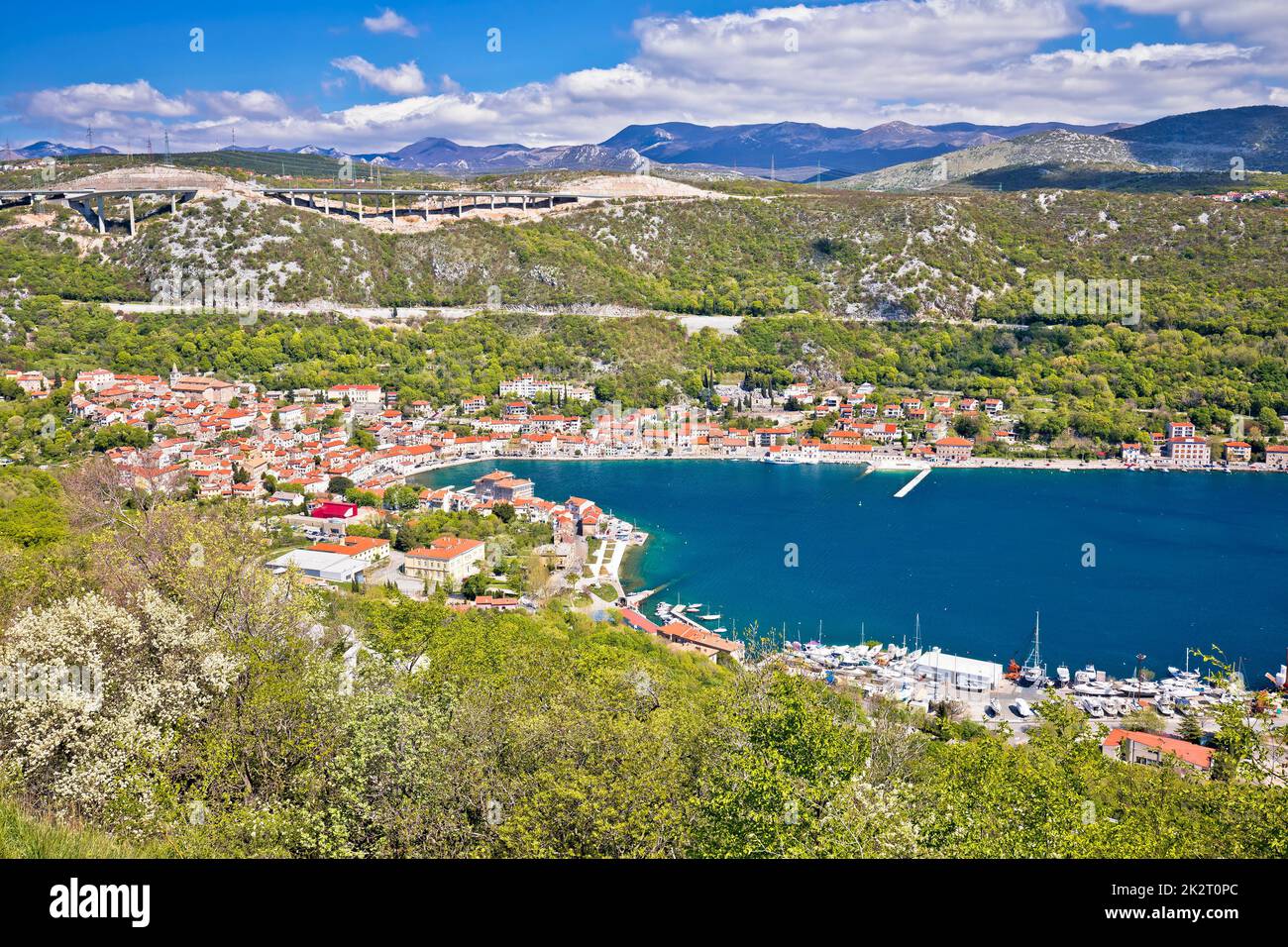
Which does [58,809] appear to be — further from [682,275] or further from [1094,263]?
[1094,263]

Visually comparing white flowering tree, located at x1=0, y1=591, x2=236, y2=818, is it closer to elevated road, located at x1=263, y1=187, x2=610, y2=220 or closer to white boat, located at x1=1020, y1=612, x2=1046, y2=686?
white boat, located at x1=1020, y1=612, x2=1046, y2=686

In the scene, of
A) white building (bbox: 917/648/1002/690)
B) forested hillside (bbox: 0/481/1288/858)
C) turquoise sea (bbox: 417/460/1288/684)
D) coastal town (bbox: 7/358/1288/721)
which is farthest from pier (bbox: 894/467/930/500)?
forested hillside (bbox: 0/481/1288/858)

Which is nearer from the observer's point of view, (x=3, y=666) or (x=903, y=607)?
(x=3, y=666)

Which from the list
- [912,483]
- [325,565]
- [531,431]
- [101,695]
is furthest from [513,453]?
[101,695]

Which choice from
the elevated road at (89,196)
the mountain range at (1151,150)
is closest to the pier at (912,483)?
the elevated road at (89,196)

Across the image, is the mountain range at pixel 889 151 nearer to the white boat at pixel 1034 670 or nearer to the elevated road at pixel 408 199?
the elevated road at pixel 408 199
